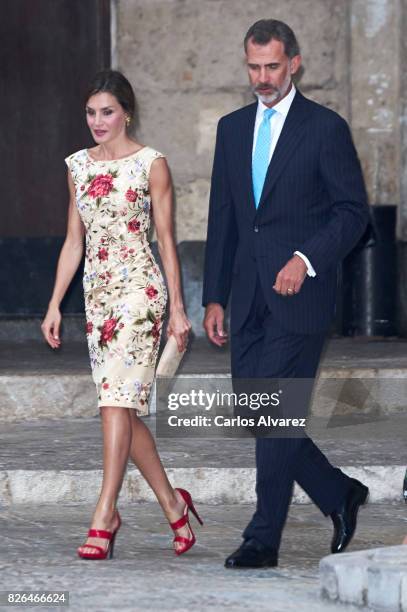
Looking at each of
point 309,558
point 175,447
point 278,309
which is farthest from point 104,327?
point 175,447

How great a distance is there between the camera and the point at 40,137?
1130 centimetres

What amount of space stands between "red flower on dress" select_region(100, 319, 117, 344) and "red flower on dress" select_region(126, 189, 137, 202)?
43 centimetres

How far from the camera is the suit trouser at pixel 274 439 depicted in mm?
5621

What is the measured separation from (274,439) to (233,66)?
578cm

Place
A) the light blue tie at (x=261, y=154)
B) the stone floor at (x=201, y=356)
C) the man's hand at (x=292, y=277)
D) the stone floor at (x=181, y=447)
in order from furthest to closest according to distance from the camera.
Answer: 1. the stone floor at (x=201, y=356)
2. the stone floor at (x=181, y=447)
3. the light blue tie at (x=261, y=154)
4. the man's hand at (x=292, y=277)

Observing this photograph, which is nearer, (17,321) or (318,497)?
(318,497)

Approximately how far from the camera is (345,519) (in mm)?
5930

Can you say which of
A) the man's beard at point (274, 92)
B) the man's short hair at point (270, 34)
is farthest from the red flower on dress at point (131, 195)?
the man's short hair at point (270, 34)

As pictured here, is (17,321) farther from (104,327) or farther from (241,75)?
(104,327)

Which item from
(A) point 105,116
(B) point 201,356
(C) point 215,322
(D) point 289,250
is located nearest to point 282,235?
(D) point 289,250

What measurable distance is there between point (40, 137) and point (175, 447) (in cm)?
393

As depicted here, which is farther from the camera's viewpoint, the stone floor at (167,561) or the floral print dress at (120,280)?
the floral print dress at (120,280)

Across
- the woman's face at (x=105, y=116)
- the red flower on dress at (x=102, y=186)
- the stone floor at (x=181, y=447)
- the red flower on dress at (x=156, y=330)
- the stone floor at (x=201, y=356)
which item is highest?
the woman's face at (x=105, y=116)

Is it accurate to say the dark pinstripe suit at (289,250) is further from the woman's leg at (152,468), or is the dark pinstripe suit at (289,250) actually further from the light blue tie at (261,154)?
the woman's leg at (152,468)
